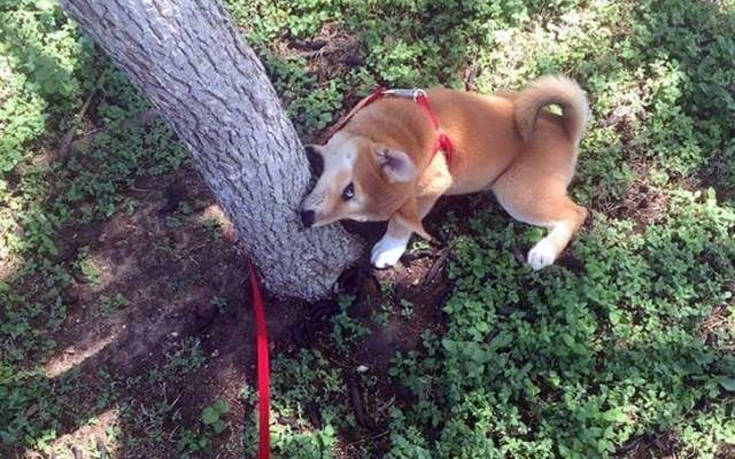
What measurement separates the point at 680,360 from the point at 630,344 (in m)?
0.28

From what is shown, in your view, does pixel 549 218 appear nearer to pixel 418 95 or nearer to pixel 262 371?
pixel 418 95

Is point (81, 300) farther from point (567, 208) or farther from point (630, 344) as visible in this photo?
point (630, 344)

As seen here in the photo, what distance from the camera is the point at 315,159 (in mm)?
3877

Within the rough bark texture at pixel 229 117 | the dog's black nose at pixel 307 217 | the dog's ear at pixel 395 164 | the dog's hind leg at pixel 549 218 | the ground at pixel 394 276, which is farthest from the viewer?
the dog's hind leg at pixel 549 218

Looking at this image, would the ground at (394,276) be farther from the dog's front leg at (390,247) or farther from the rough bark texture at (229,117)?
the rough bark texture at (229,117)

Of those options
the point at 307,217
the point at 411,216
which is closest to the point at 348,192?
the point at 307,217

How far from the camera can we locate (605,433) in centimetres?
386

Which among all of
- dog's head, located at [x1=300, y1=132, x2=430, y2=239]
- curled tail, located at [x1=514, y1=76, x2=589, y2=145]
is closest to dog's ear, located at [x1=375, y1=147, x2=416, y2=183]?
dog's head, located at [x1=300, y1=132, x2=430, y2=239]

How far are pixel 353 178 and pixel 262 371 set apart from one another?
1126 millimetres

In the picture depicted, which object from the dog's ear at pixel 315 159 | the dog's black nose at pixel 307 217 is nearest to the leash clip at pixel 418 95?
the dog's ear at pixel 315 159

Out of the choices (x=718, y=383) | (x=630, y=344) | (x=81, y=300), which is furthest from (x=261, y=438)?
(x=718, y=383)

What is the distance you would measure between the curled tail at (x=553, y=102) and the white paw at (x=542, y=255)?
64 cm

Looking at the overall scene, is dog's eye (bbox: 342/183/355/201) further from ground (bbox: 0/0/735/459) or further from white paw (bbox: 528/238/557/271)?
white paw (bbox: 528/238/557/271)

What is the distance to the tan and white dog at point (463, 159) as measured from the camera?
12.5ft
